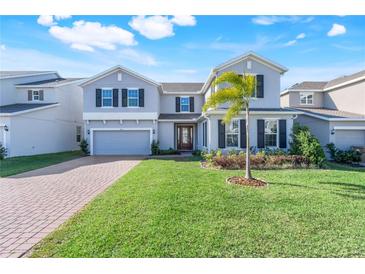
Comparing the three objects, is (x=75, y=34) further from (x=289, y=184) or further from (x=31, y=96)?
(x=31, y=96)

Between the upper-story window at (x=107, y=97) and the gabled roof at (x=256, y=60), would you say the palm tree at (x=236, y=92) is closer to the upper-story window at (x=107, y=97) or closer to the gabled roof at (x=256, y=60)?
the gabled roof at (x=256, y=60)

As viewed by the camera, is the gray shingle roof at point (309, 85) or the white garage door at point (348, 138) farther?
the gray shingle roof at point (309, 85)

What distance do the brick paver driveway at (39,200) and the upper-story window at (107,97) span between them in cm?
856

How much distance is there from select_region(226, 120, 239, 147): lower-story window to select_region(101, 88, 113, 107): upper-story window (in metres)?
9.58

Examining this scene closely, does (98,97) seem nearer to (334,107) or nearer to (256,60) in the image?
(256,60)

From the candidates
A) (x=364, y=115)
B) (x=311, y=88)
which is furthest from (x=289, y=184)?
(x=311, y=88)

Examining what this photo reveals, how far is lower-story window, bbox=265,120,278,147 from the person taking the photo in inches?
581

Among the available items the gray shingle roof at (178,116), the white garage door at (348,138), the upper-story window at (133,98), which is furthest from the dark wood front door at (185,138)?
the white garage door at (348,138)

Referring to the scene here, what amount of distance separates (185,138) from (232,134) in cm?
702

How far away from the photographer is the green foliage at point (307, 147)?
37.7 feet

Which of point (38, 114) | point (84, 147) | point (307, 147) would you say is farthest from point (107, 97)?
point (307, 147)

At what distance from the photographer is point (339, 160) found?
46.4 ft

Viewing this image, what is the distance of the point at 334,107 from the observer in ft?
64.0

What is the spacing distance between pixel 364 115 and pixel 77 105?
24.4m
